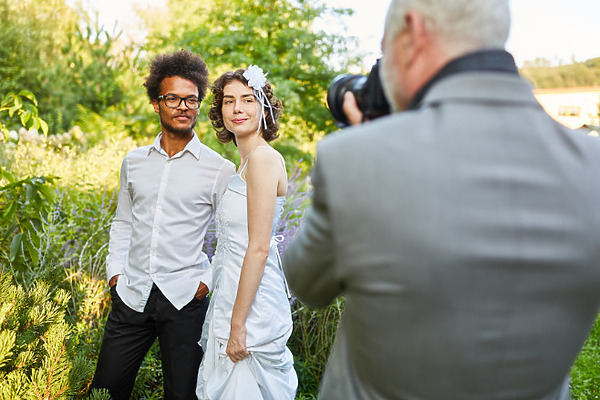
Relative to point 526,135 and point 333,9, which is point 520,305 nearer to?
point 526,135

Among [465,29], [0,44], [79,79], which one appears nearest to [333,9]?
[79,79]

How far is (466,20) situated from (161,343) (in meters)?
2.32

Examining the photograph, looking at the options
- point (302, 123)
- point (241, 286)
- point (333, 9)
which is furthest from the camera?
point (302, 123)

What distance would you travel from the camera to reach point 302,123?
14.4 metres

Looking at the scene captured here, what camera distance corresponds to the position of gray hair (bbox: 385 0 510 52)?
933 mm

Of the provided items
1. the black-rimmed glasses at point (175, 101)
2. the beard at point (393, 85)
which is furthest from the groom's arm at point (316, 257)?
the black-rimmed glasses at point (175, 101)

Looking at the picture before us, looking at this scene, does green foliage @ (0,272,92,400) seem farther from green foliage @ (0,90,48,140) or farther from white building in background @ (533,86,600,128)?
white building in background @ (533,86,600,128)

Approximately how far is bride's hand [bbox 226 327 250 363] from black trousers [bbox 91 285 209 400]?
1.38 feet

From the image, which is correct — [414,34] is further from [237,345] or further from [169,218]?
[169,218]

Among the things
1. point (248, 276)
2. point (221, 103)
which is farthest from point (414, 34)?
point (221, 103)

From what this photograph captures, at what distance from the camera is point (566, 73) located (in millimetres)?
29500

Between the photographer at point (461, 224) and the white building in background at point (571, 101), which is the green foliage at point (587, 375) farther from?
the white building in background at point (571, 101)

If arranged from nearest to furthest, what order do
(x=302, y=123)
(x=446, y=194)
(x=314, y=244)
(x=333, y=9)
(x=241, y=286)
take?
1. (x=446, y=194)
2. (x=314, y=244)
3. (x=241, y=286)
4. (x=333, y=9)
5. (x=302, y=123)

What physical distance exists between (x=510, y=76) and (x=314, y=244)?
489 mm
